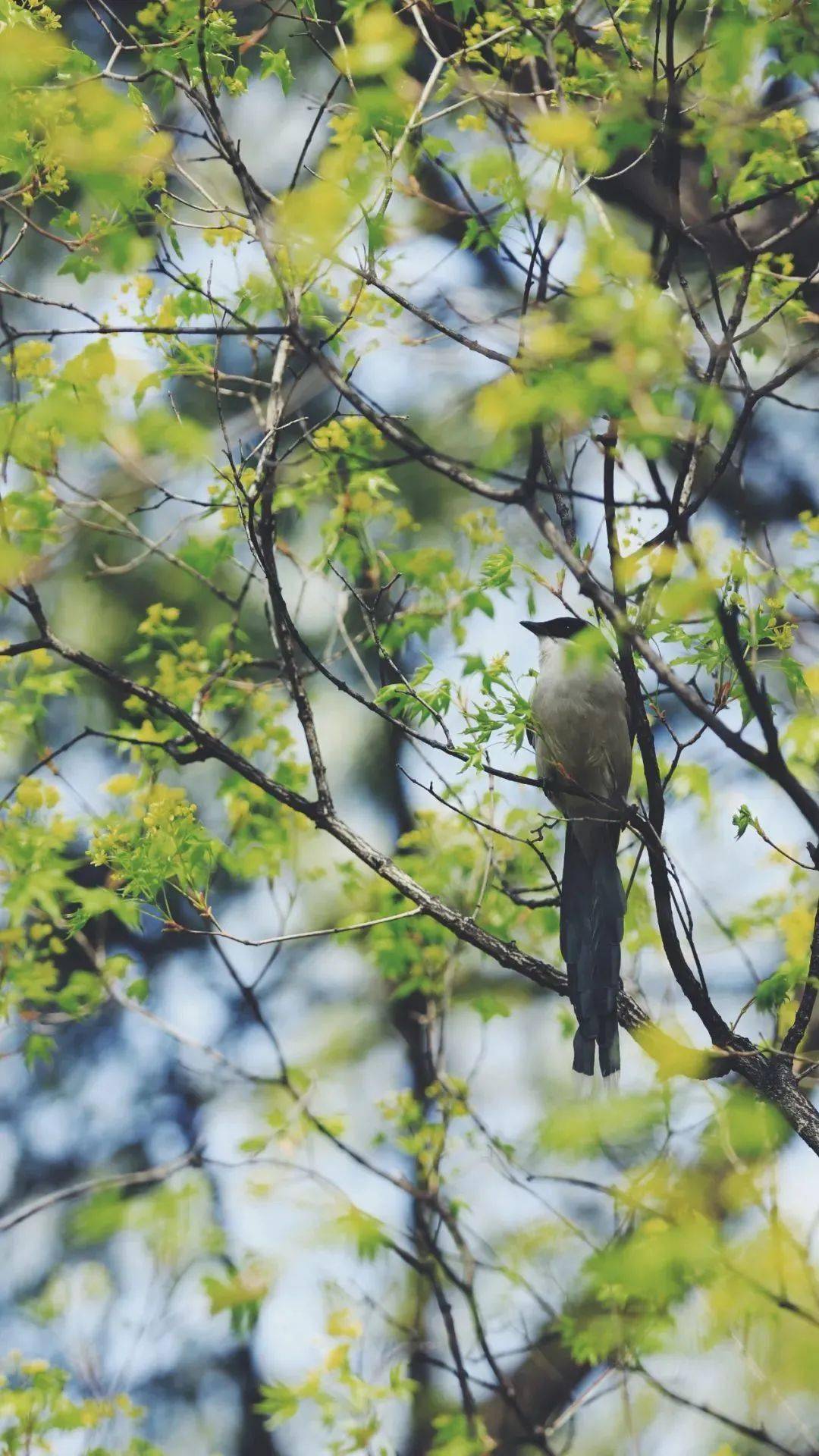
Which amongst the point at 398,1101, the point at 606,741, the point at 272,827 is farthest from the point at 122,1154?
the point at 606,741

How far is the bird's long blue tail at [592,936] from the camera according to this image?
3.58m

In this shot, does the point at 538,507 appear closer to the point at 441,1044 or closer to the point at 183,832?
the point at 183,832

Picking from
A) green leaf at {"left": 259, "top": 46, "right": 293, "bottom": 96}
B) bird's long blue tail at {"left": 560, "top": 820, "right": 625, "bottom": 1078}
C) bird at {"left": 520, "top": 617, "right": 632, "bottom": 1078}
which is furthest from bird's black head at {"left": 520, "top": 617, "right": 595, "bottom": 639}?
green leaf at {"left": 259, "top": 46, "right": 293, "bottom": 96}

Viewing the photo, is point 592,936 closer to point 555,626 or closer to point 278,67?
point 555,626

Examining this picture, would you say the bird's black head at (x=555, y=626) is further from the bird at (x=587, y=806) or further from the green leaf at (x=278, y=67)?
the green leaf at (x=278, y=67)

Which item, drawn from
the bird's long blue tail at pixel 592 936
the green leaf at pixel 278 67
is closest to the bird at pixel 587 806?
the bird's long blue tail at pixel 592 936

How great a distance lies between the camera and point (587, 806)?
4.58 m

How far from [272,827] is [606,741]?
139 cm

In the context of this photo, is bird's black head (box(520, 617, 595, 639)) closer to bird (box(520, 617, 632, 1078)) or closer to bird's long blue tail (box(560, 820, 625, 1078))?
bird (box(520, 617, 632, 1078))

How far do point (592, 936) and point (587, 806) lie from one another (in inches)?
31.5

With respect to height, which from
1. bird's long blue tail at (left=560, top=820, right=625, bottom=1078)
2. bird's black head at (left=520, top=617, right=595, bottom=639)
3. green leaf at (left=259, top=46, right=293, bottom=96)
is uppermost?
green leaf at (left=259, top=46, right=293, bottom=96)

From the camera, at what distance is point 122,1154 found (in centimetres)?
765

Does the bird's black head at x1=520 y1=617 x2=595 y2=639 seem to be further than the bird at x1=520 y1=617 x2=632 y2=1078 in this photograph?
Yes

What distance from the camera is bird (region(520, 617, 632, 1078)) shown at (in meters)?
3.59
